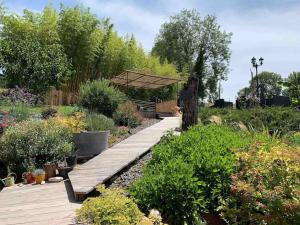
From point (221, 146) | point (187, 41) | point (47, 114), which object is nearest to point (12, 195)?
point (221, 146)

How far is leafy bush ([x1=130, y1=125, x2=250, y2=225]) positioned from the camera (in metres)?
4.59

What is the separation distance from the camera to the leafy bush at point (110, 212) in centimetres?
379

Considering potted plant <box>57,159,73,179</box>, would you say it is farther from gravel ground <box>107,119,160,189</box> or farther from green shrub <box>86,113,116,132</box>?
green shrub <box>86,113,116,132</box>

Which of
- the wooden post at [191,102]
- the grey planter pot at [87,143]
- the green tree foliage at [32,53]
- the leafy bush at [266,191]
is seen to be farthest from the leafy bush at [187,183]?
the green tree foliage at [32,53]

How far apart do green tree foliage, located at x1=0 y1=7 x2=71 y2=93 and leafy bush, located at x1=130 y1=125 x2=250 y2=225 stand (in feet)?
54.3

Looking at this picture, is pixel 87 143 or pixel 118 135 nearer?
pixel 87 143

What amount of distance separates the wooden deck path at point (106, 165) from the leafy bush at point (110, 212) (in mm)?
1909

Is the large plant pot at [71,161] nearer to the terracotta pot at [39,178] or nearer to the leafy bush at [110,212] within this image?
the terracotta pot at [39,178]

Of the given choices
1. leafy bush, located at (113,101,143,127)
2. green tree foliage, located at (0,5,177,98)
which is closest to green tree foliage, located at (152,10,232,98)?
green tree foliage, located at (0,5,177,98)

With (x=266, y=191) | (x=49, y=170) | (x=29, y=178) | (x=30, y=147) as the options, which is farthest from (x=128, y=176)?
(x=266, y=191)

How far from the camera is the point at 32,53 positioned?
21.5 metres

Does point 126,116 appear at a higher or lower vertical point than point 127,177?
higher

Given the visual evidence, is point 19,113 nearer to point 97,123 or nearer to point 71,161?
point 97,123

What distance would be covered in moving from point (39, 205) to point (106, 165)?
2093mm
